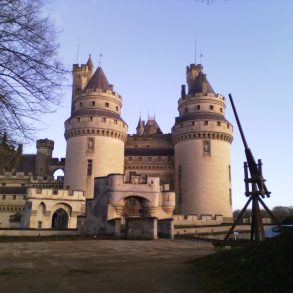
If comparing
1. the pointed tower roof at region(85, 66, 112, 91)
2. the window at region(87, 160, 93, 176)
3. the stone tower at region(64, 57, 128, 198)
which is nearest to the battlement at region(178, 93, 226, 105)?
the stone tower at region(64, 57, 128, 198)

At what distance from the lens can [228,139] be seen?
5162cm

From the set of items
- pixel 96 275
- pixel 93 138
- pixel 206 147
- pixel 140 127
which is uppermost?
pixel 140 127

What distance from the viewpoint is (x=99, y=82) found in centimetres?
5391

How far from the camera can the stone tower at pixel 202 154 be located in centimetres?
4822

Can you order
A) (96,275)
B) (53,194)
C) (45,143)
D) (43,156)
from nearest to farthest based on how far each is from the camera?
(96,275), (53,194), (43,156), (45,143)

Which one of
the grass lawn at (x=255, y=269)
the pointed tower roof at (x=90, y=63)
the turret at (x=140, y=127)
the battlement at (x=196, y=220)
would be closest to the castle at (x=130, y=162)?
the battlement at (x=196, y=220)

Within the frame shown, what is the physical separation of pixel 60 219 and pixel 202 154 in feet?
63.9

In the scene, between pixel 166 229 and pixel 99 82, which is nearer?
pixel 166 229

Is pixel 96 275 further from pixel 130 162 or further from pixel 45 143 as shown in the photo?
pixel 45 143

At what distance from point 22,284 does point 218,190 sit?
42511 mm

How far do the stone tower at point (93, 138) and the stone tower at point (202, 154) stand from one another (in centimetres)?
818

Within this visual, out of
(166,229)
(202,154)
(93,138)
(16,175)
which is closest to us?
(166,229)

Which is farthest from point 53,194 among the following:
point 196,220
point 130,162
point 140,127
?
point 140,127

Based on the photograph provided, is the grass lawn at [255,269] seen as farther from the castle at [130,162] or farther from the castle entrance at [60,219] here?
the castle entrance at [60,219]
